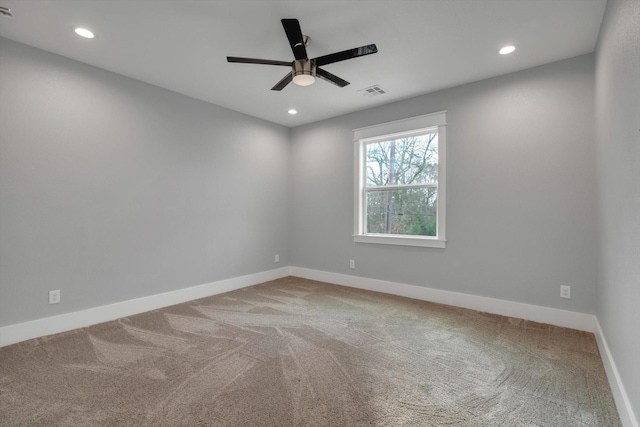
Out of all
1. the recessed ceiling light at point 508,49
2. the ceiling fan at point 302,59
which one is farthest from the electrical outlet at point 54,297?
the recessed ceiling light at point 508,49

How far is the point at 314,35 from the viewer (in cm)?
250

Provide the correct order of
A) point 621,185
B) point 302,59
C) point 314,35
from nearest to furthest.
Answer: point 621,185
point 302,59
point 314,35

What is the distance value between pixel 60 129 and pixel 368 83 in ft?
10.7

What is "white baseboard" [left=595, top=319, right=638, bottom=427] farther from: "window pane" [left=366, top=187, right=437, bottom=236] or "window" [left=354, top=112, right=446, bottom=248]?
"window pane" [left=366, top=187, right=437, bottom=236]

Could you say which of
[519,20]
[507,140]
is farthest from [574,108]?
[519,20]

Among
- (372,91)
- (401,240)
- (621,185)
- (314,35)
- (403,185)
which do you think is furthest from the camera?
(403,185)

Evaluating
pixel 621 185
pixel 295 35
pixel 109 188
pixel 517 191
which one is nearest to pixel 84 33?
pixel 109 188

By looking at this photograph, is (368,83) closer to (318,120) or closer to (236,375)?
(318,120)

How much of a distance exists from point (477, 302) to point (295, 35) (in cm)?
336

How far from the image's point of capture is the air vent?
11.8 ft

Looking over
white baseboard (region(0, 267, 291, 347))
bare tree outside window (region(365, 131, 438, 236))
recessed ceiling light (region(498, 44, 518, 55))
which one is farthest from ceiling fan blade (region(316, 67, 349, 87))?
white baseboard (region(0, 267, 291, 347))

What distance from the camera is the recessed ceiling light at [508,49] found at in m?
2.66

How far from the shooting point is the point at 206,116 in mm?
4012

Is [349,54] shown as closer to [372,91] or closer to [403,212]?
[372,91]
